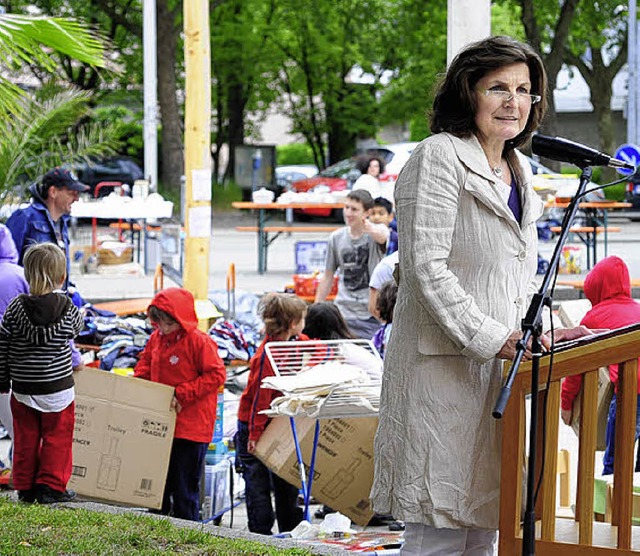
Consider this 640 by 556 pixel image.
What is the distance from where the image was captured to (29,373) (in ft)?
21.5

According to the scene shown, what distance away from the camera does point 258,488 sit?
22.9ft

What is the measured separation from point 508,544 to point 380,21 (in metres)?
37.7

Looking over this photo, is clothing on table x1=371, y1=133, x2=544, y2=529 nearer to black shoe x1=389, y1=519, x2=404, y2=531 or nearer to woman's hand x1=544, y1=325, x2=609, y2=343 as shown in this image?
woman's hand x1=544, y1=325, x2=609, y2=343

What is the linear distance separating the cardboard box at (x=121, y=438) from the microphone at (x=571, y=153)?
10.1 feet

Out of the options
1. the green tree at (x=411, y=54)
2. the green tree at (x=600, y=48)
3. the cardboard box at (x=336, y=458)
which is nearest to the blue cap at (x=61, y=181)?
the cardboard box at (x=336, y=458)

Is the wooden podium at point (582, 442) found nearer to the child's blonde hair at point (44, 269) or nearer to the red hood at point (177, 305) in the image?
the red hood at point (177, 305)

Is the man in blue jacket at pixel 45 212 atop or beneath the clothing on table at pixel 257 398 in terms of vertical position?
atop

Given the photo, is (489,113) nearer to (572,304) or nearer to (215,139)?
(572,304)

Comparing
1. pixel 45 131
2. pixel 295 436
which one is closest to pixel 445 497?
pixel 295 436

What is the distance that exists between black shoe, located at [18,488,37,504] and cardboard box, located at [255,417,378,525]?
117cm

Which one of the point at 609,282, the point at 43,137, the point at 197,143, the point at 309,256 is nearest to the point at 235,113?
the point at 309,256

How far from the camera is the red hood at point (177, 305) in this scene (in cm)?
678

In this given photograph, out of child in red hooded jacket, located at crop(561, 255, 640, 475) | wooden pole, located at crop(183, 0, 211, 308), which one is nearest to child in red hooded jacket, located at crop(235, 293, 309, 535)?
child in red hooded jacket, located at crop(561, 255, 640, 475)

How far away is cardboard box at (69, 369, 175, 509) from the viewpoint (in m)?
6.75
